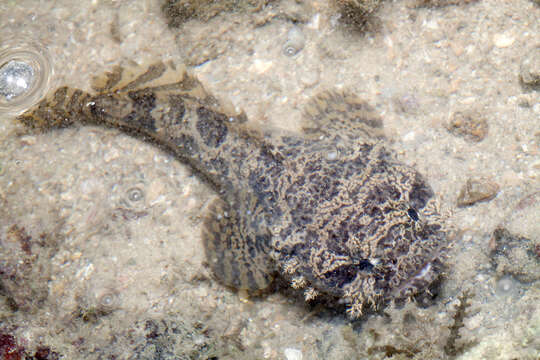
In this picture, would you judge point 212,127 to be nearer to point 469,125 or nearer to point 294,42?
point 294,42

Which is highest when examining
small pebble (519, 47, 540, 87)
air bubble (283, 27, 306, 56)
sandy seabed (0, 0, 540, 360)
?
small pebble (519, 47, 540, 87)

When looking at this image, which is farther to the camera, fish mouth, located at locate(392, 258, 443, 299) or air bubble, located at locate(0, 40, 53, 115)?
air bubble, located at locate(0, 40, 53, 115)

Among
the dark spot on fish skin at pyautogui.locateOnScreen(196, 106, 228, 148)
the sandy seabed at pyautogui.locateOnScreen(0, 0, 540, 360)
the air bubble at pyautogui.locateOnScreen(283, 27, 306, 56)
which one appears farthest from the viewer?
the air bubble at pyautogui.locateOnScreen(283, 27, 306, 56)

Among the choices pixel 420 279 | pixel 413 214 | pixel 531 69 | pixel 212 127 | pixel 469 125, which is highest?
pixel 531 69

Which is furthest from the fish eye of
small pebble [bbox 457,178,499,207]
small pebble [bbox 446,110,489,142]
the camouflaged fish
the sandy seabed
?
small pebble [bbox 446,110,489,142]

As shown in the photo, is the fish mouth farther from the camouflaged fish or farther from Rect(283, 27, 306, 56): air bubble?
Rect(283, 27, 306, 56): air bubble

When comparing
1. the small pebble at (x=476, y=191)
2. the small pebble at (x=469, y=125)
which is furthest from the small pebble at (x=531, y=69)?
the small pebble at (x=476, y=191)

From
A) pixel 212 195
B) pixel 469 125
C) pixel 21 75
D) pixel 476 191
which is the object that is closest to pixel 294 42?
pixel 212 195

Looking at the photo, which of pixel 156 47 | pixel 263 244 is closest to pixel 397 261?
pixel 263 244
